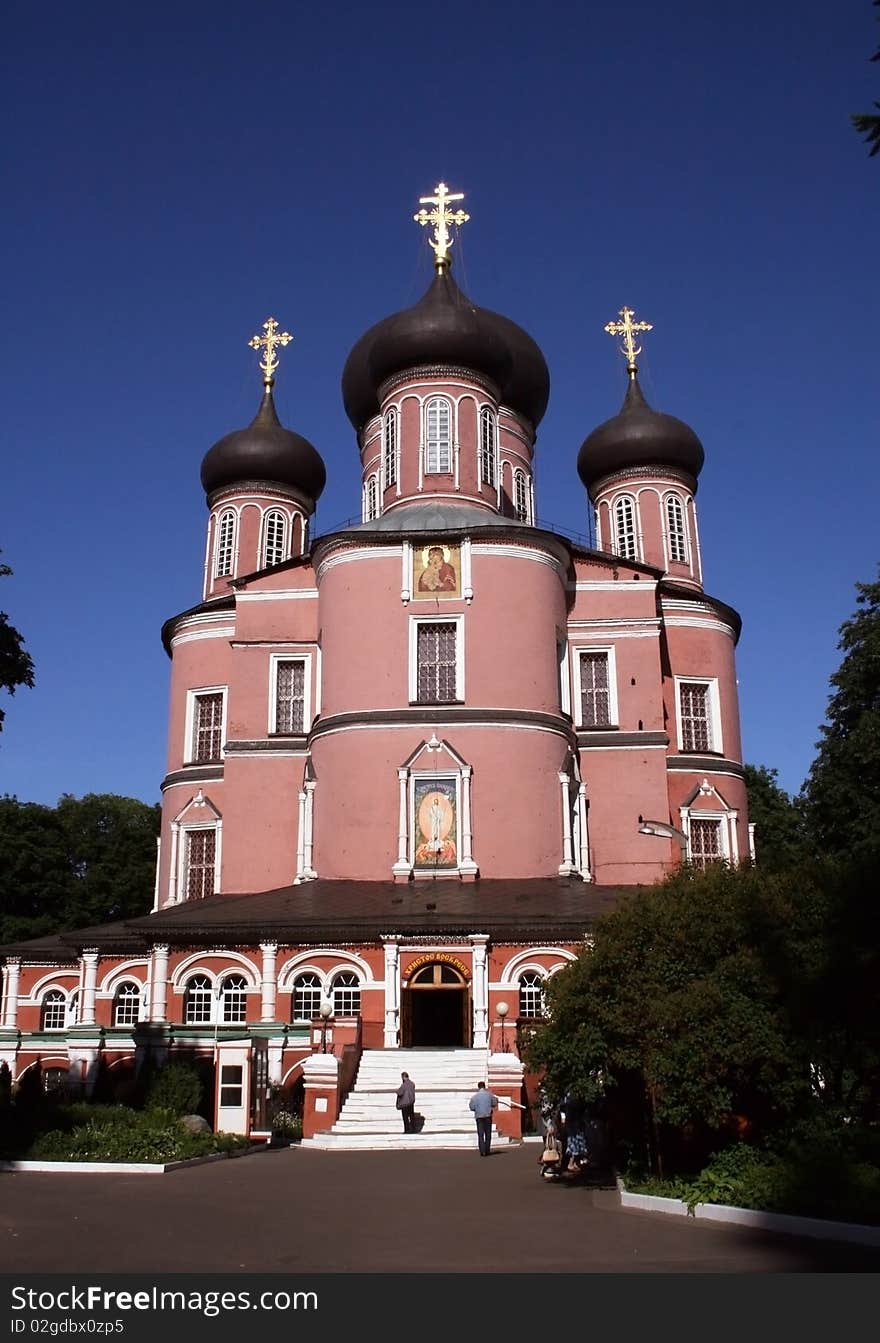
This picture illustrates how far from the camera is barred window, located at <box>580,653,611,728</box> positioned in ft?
109

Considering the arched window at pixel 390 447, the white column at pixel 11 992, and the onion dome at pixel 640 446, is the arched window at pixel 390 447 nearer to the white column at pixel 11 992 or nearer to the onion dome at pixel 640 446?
the onion dome at pixel 640 446

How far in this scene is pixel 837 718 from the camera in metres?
32.6

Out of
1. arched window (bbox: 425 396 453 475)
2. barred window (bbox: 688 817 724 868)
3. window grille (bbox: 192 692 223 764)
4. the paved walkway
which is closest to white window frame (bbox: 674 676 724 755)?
barred window (bbox: 688 817 724 868)

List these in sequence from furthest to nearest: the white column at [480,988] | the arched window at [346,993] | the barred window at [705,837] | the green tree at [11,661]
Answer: the barred window at [705,837]
the arched window at [346,993]
the white column at [480,988]
the green tree at [11,661]

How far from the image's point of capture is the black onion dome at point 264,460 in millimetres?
40375

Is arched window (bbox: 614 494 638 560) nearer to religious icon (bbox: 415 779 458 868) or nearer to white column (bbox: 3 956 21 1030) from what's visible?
religious icon (bbox: 415 779 458 868)

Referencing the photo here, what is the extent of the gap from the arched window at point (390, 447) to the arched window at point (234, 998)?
14.9 meters

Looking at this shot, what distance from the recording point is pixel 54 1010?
107 ft

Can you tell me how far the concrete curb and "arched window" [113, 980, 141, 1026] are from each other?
730 inches

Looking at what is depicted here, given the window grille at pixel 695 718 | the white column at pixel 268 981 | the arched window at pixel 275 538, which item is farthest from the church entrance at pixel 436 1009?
the arched window at pixel 275 538

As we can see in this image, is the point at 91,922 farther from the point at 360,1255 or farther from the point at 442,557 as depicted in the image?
the point at 360,1255

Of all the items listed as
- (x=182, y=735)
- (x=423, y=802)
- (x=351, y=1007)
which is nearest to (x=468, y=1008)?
(x=351, y=1007)

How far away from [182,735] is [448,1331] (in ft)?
98.8

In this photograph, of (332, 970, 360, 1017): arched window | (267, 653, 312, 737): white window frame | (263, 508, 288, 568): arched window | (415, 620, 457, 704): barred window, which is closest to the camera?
(332, 970, 360, 1017): arched window
